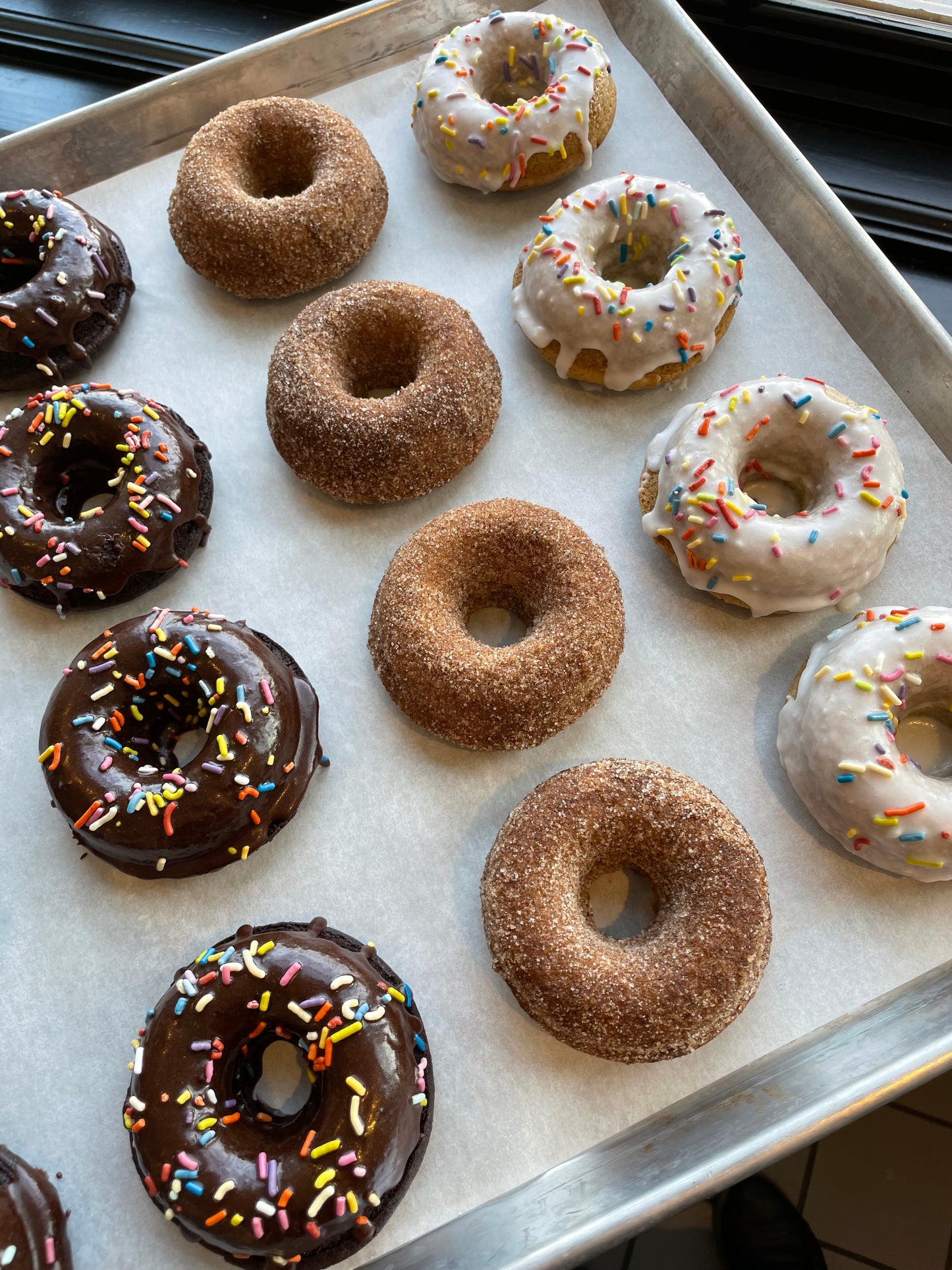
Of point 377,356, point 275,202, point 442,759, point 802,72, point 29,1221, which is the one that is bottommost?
point 29,1221

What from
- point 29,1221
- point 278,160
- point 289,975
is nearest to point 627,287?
point 278,160

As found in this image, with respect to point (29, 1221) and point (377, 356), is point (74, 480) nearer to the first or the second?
point (377, 356)

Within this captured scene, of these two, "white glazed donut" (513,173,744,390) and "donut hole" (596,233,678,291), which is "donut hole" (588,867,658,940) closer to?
"white glazed donut" (513,173,744,390)

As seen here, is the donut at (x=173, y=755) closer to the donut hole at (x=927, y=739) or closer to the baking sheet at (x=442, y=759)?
the baking sheet at (x=442, y=759)

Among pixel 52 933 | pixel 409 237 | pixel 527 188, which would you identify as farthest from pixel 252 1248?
pixel 527 188

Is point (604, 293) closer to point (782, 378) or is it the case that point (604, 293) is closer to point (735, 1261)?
point (782, 378)

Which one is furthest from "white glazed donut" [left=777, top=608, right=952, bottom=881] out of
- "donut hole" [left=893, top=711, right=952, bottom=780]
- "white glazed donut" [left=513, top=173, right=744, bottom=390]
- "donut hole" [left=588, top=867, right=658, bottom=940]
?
"white glazed donut" [left=513, top=173, right=744, bottom=390]
